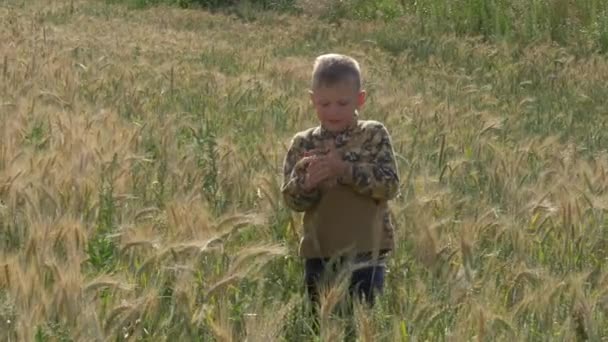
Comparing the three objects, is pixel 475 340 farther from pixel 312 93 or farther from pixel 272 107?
pixel 272 107

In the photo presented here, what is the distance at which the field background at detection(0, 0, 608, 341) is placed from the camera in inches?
114

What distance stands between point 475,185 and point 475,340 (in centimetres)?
242

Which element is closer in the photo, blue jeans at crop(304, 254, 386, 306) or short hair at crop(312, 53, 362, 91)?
blue jeans at crop(304, 254, 386, 306)

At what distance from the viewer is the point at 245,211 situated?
14.1ft

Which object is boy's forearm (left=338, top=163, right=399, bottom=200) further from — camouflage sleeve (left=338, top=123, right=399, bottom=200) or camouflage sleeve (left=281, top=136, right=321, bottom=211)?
camouflage sleeve (left=281, top=136, right=321, bottom=211)

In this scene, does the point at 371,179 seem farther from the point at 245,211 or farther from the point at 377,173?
the point at 245,211

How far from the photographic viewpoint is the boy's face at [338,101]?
3.54 metres

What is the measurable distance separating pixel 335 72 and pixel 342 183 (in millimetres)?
331

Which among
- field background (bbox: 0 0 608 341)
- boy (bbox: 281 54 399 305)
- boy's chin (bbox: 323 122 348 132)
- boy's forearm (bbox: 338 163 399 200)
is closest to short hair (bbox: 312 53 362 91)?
boy (bbox: 281 54 399 305)

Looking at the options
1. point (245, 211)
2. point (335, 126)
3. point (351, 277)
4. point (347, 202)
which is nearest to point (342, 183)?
point (347, 202)

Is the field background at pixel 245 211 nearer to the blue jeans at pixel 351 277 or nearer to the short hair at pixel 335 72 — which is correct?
the blue jeans at pixel 351 277

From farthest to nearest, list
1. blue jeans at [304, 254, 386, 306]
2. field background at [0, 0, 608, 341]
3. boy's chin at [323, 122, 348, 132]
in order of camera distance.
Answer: boy's chin at [323, 122, 348, 132], blue jeans at [304, 254, 386, 306], field background at [0, 0, 608, 341]

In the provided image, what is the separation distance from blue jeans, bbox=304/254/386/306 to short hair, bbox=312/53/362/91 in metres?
0.52

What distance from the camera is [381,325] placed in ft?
9.57
